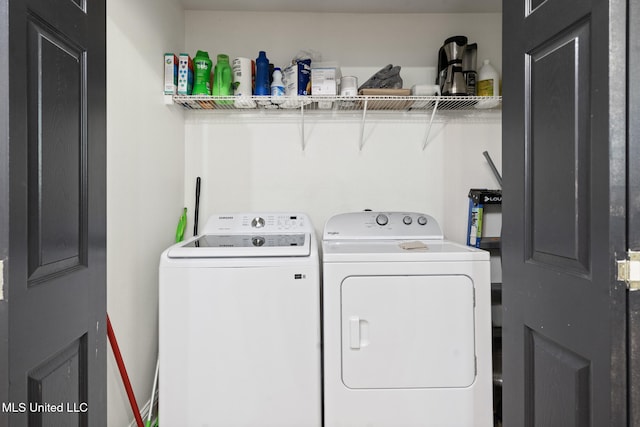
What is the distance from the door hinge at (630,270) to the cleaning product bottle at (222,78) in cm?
204

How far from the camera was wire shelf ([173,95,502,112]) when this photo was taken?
2150 mm

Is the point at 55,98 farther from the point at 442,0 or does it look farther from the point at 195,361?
the point at 442,0

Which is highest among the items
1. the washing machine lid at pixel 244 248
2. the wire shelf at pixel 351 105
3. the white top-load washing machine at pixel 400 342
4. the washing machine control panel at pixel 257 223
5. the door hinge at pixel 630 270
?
the wire shelf at pixel 351 105

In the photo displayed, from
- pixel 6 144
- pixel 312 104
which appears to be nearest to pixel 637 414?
pixel 6 144

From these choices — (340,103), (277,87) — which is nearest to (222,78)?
(277,87)

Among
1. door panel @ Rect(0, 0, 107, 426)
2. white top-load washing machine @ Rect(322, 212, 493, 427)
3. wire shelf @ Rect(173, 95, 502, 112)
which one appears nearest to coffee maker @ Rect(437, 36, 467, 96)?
wire shelf @ Rect(173, 95, 502, 112)

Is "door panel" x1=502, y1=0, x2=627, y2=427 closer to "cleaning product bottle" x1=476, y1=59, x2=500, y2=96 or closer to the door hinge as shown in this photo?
the door hinge

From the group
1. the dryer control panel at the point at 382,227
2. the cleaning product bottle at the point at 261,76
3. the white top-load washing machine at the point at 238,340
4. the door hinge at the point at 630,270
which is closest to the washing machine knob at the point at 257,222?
the dryer control panel at the point at 382,227

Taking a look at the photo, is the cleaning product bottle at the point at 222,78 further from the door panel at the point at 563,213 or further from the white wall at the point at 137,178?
the door panel at the point at 563,213

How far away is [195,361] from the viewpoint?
1.65 metres

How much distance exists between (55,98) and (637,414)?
155 centimetres

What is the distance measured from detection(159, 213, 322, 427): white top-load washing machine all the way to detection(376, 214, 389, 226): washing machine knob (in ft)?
2.13

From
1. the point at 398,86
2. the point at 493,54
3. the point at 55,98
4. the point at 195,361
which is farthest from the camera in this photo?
the point at 493,54

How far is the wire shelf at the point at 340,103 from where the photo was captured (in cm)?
215
